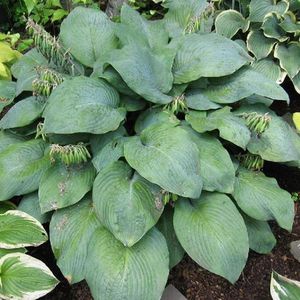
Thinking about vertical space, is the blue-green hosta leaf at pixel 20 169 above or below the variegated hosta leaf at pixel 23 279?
above

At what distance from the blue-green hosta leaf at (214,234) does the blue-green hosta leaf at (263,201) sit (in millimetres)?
85

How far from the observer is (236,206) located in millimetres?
1918

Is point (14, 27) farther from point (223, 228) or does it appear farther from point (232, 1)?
point (223, 228)

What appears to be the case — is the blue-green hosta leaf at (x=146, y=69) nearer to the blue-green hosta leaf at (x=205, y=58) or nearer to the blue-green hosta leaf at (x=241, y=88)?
the blue-green hosta leaf at (x=205, y=58)

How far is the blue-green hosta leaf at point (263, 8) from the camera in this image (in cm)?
259

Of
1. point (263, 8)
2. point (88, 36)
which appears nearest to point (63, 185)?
point (88, 36)

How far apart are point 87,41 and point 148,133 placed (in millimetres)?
648

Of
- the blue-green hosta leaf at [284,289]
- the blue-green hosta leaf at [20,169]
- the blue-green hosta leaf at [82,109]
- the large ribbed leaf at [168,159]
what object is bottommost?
the blue-green hosta leaf at [284,289]

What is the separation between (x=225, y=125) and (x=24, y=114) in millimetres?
901

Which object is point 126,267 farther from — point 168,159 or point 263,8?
point 263,8

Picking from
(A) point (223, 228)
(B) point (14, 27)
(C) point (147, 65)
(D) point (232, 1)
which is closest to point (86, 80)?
(C) point (147, 65)

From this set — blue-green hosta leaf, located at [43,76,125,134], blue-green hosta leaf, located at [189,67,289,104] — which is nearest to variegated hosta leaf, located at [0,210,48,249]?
blue-green hosta leaf, located at [43,76,125,134]

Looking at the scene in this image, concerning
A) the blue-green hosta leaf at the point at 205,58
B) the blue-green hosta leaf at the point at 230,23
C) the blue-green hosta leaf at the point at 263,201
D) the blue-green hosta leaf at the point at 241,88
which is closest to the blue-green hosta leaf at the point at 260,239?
the blue-green hosta leaf at the point at 263,201

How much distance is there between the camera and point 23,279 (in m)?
1.62
